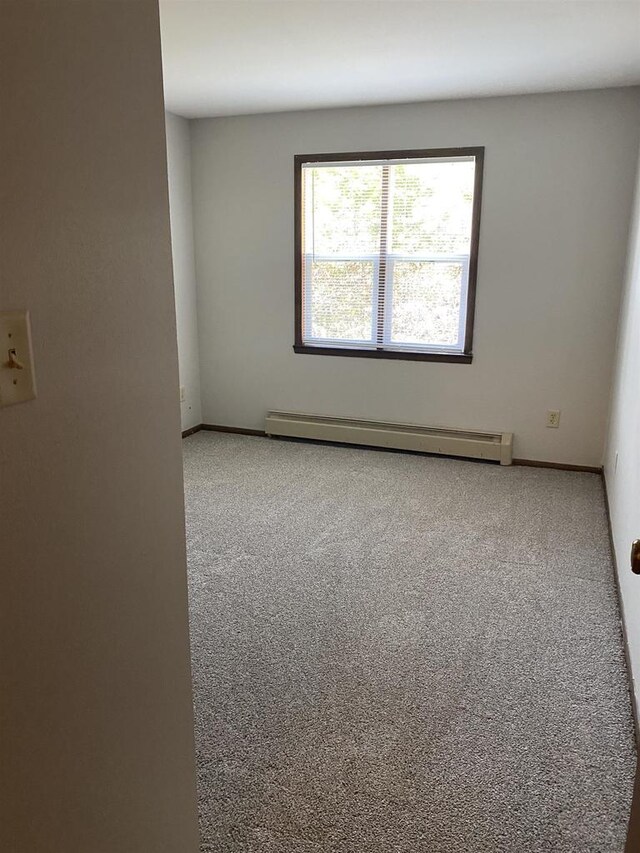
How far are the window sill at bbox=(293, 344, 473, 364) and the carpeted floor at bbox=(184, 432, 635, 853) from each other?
38.6 inches

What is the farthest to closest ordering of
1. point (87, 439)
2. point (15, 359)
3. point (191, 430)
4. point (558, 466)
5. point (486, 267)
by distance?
point (191, 430)
point (558, 466)
point (486, 267)
point (87, 439)
point (15, 359)

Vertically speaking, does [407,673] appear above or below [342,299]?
below

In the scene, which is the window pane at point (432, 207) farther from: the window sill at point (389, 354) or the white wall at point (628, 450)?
the white wall at point (628, 450)

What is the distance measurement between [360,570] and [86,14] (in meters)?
2.41

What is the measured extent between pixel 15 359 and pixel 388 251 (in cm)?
379

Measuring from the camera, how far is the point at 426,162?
414 cm

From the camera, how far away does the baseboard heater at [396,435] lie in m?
4.34

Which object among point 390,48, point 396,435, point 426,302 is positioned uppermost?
point 390,48

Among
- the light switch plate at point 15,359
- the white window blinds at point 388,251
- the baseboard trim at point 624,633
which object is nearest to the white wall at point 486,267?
the white window blinds at point 388,251

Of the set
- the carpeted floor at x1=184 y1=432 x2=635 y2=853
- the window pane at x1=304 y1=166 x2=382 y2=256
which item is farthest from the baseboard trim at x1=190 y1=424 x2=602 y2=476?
the window pane at x1=304 y1=166 x2=382 y2=256

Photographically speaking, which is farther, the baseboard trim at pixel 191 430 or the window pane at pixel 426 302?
the baseboard trim at pixel 191 430

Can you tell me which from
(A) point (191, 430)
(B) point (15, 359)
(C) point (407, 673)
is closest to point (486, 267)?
(A) point (191, 430)

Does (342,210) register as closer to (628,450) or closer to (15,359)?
(628,450)

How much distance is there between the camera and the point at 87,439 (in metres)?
0.94
